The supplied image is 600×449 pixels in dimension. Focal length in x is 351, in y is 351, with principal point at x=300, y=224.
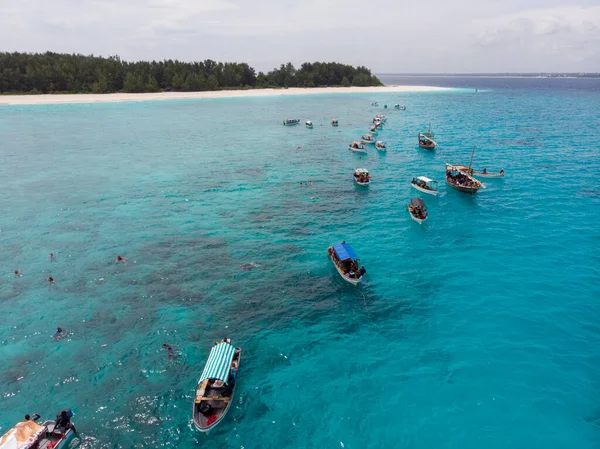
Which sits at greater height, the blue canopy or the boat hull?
the blue canopy

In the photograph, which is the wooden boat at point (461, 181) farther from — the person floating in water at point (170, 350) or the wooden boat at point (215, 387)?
the person floating in water at point (170, 350)

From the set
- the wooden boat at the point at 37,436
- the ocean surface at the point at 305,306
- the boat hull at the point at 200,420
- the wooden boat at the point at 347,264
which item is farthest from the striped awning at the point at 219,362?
the wooden boat at the point at 347,264

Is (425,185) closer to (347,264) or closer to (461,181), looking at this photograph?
(461,181)

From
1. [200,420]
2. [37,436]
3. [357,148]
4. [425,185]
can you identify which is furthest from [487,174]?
[37,436]

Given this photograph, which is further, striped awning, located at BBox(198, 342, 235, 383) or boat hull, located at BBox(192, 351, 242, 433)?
striped awning, located at BBox(198, 342, 235, 383)

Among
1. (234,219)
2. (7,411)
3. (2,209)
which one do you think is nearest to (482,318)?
(234,219)

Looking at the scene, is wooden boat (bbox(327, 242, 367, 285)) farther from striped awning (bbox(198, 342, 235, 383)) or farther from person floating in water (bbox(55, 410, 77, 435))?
person floating in water (bbox(55, 410, 77, 435))

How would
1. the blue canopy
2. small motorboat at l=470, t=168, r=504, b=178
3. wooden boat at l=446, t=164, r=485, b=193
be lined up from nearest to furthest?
1. the blue canopy
2. wooden boat at l=446, t=164, r=485, b=193
3. small motorboat at l=470, t=168, r=504, b=178

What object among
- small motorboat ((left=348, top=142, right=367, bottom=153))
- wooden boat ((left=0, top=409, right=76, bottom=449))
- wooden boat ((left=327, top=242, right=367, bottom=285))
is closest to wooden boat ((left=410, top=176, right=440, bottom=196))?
small motorboat ((left=348, top=142, right=367, bottom=153))
